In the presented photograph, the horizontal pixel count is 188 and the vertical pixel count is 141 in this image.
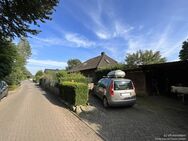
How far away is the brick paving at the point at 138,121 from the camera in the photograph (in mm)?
6801

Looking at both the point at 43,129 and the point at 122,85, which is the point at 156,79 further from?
the point at 43,129

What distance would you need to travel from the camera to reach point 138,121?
27.9 feet

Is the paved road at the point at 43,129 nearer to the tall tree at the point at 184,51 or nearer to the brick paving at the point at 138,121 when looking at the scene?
the brick paving at the point at 138,121

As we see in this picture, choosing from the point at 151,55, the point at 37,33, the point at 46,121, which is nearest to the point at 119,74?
the point at 37,33

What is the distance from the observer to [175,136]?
6.52m

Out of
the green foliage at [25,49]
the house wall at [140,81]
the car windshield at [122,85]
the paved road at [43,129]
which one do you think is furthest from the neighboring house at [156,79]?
the green foliage at [25,49]

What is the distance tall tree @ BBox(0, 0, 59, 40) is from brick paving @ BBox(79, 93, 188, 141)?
661 cm

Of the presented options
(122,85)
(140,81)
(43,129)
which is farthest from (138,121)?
(140,81)

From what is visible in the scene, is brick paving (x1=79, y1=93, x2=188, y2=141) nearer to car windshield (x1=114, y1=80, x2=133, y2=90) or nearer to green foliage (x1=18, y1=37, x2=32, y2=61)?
car windshield (x1=114, y1=80, x2=133, y2=90)

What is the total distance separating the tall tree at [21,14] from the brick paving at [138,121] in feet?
21.7

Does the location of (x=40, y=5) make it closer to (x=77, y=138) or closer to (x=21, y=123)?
(x=21, y=123)

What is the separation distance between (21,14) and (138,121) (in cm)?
917

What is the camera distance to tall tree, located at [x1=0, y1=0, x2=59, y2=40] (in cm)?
1137

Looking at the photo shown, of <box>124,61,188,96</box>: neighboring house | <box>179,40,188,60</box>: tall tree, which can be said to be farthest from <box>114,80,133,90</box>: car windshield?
<box>179,40,188,60</box>: tall tree
